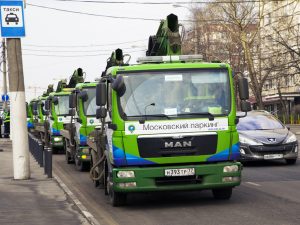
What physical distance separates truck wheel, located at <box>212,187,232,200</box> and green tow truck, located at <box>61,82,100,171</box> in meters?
6.31

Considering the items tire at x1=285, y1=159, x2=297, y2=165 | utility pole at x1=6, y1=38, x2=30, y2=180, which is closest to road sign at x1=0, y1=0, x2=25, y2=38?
utility pole at x1=6, y1=38, x2=30, y2=180

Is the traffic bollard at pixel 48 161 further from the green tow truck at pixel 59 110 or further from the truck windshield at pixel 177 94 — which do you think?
the green tow truck at pixel 59 110

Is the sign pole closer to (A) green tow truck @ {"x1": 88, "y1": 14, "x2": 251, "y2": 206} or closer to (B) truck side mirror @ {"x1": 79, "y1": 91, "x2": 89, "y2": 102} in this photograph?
(B) truck side mirror @ {"x1": 79, "y1": 91, "x2": 89, "y2": 102}

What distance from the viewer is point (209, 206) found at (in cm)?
1074

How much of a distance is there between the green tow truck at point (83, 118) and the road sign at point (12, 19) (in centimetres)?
333

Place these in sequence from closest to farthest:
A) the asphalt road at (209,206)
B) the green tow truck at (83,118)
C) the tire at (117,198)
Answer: the asphalt road at (209,206), the tire at (117,198), the green tow truck at (83,118)

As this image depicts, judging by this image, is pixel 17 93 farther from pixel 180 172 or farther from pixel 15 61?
pixel 180 172

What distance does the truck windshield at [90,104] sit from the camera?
1800 cm

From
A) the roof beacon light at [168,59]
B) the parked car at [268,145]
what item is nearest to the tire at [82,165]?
the parked car at [268,145]

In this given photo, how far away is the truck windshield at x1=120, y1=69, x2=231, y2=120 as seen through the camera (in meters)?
10.5

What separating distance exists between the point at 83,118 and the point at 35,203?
6839 millimetres

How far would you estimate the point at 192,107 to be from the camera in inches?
418

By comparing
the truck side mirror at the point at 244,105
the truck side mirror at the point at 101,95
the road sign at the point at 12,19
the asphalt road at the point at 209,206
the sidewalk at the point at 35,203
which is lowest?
the asphalt road at the point at 209,206

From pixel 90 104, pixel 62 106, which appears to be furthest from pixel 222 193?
pixel 62 106
